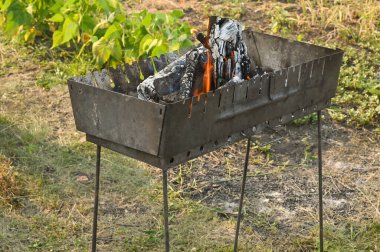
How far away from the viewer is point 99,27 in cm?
629

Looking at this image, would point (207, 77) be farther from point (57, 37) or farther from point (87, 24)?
point (57, 37)

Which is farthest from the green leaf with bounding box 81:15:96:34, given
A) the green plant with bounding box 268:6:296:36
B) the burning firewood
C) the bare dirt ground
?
the burning firewood

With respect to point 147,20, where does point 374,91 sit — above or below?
below

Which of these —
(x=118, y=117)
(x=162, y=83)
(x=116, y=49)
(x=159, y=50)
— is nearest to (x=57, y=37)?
(x=116, y=49)

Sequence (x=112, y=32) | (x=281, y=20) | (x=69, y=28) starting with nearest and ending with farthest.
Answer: (x=112, y=32) < (x=69, y=28) < (x=281, y=20)

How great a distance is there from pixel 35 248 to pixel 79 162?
1.07m

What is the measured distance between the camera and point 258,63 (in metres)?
3.94

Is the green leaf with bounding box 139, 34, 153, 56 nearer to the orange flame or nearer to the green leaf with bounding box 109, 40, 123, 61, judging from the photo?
the green leaf with bounding box 109, 40, 123, 61

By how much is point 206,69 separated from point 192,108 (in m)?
0.47

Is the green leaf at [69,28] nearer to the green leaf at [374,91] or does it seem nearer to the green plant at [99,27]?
the green plant at [99,27]

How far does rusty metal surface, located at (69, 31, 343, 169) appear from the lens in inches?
114

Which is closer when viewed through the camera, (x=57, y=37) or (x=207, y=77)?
(x=207, y=77)

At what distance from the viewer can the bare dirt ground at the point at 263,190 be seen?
4375 mm

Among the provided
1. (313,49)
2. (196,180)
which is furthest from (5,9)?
(313,49)
